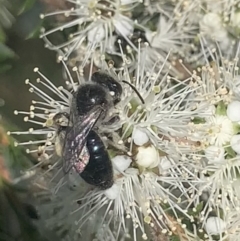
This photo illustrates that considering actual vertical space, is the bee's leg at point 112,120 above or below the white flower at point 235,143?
above

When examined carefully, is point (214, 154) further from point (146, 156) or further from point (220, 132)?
point (146, 156)

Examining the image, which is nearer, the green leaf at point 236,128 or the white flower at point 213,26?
the green leaf at point 236,128

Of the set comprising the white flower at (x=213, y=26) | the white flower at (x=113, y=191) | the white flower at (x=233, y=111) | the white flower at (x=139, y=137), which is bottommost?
the white flower at (x=113, y=191)

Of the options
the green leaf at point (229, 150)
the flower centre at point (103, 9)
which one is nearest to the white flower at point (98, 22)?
the flower centre at point (103, 9)

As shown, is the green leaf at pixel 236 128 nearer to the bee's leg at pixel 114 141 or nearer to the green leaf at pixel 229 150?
the green leaf at pixel 229 150

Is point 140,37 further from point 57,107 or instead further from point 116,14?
point 57,107

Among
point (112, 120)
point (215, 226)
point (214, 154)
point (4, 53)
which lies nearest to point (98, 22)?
point (4, 53)
